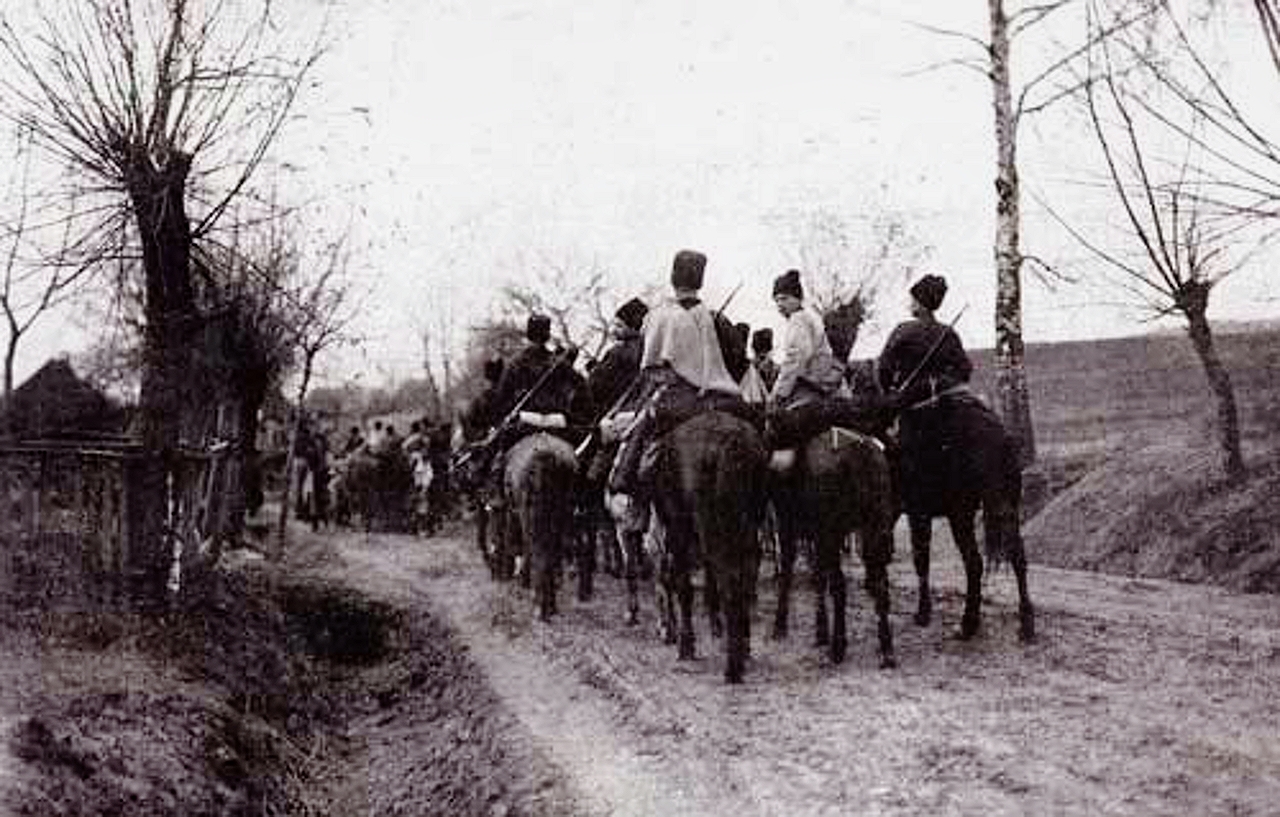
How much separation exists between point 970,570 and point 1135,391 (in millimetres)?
21145

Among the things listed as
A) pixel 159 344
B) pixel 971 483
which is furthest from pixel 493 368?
pixel 971 483

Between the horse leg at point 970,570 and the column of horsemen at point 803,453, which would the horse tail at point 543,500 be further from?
the horse leg at point 970,570

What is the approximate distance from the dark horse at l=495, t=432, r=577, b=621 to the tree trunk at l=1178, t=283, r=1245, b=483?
8443mm

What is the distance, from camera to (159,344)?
10195mm

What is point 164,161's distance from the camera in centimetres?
972

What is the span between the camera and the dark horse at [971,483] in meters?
8.63

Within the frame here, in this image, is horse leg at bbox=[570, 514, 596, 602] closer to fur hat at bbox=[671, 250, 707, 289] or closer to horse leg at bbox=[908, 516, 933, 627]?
horse leg at bbox=[908, 516, 933, 627]

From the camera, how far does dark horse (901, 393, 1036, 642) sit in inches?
340

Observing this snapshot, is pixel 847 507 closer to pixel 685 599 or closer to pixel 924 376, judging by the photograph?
pixel 685 599

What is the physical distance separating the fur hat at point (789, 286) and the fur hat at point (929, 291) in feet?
2.94

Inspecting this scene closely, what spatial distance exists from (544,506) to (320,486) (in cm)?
1782

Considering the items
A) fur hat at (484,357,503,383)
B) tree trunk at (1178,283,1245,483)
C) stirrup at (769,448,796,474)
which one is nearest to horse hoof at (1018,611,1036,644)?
stirrup at (769,448,796,474)

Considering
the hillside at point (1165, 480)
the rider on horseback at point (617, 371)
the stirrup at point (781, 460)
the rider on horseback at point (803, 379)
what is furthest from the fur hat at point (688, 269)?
the hillside at point (1165, 480)

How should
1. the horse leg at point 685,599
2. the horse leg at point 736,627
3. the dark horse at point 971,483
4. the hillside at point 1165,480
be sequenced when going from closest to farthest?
the horse leg at point 736,627 < the horse leg at point 685,599 < the dark horse at point 971,483 < the hillside at point 1165,480
